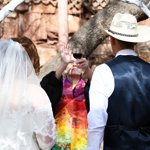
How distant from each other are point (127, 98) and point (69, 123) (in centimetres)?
46

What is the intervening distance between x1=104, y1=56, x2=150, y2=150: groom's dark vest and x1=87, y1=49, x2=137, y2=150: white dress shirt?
0.13 feet

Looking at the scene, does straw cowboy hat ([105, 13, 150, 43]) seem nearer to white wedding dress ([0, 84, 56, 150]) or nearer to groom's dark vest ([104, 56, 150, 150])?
groom's dark vest ([104, 56, 150, 150])

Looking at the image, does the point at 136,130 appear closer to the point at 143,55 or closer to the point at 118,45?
the point at 118,45

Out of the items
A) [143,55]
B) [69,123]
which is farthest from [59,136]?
[143,55]

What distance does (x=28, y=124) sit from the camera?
281 cm

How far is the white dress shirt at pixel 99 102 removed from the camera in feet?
9.10

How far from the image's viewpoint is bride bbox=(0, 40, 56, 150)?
110 inches

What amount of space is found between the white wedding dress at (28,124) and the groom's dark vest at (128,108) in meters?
0.36

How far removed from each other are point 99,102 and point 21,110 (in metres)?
0.44

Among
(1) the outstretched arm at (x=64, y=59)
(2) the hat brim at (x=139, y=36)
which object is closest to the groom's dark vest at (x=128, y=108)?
(2) the hat brim at (x=139, y=36)

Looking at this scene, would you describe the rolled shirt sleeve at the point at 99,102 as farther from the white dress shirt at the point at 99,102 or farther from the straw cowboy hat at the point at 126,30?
the straw cowboy hat at the point at 126,30

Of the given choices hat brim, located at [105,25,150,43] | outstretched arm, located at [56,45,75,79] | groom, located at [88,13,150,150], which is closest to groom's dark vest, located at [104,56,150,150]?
groom, located at [88,13,150,150]

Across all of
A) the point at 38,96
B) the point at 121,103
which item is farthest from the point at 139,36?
the point at 38,96

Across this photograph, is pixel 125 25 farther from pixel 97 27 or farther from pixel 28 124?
pixel 97 27
